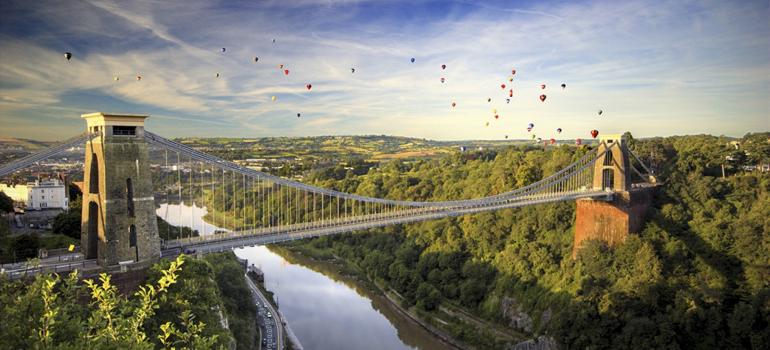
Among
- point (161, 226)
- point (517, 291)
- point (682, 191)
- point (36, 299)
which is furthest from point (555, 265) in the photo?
point (36, 299)

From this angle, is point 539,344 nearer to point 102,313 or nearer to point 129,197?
point 129,197

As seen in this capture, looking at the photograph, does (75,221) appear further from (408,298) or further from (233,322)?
(408,298)

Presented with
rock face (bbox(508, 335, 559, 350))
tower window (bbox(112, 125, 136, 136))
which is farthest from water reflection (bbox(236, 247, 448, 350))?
tower window (bbox(112, 125, 136, 136))

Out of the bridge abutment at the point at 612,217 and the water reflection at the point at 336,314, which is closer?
the water reflection at the point at 336,314

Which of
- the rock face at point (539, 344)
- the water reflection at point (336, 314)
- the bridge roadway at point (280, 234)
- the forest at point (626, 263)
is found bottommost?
the water reflection at point (336, 314)

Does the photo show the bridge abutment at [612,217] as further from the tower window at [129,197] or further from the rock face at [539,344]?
the tower window at [129,197]

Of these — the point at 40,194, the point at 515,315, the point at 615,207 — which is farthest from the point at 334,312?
the point at 40,194

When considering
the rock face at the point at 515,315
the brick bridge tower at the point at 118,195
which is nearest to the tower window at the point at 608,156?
the rock face at the point at 515,315
